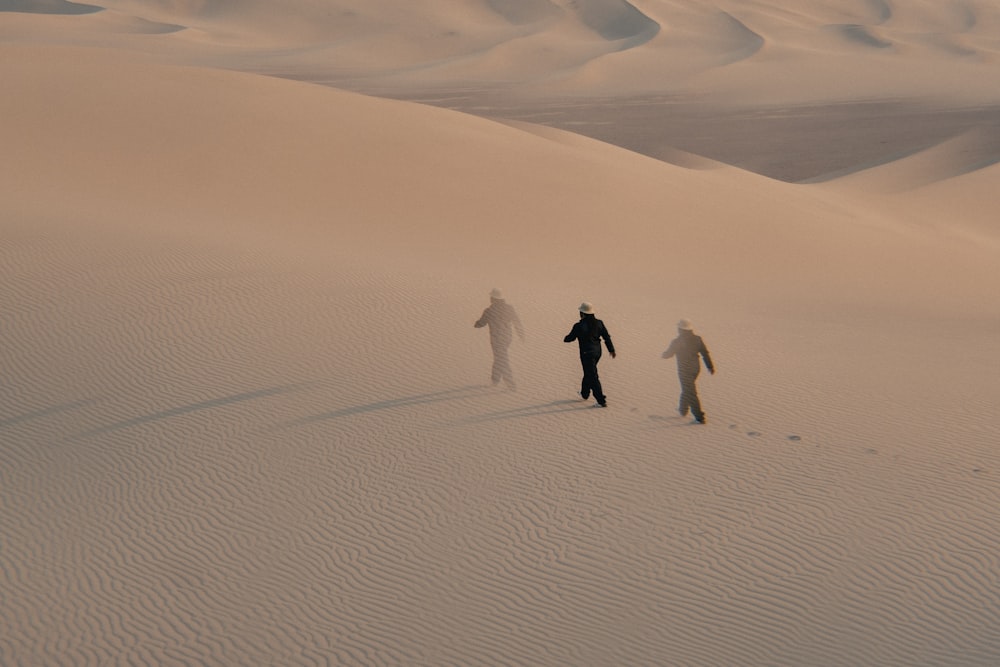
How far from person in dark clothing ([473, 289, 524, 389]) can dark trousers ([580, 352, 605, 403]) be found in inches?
29.0

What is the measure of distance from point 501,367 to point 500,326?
1.67ft

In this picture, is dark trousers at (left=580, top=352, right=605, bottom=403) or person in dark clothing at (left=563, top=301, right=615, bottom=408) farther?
dark trousers at (left=580, top=352, right=605, bottom=403)

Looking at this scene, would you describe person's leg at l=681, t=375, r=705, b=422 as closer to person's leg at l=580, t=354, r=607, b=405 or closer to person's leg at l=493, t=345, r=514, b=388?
person's leg at l=580, t=354, r=607, b=405

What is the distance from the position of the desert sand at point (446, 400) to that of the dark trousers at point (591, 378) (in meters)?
0.20

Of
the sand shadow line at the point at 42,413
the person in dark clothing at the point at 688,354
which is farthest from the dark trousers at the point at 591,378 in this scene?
the sand shadow line at the point at 42,413

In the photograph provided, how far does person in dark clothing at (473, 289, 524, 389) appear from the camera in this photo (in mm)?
11461

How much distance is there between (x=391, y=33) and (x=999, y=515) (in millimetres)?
87618

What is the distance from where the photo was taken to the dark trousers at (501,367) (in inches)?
462

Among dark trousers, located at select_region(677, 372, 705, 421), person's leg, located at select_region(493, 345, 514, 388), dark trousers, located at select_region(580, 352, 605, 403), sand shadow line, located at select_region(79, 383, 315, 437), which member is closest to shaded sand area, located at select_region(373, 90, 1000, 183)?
person's leg, located at select_region(493, 345, 514, 388)

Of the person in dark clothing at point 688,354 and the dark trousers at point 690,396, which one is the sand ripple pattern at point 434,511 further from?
the person in dark clothing at point 688,354

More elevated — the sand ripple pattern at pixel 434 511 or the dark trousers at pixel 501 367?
the dark trousers at pixel 501 367

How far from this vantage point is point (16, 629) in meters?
7.22

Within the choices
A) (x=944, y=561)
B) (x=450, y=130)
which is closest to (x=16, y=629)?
(x=944, y=561)

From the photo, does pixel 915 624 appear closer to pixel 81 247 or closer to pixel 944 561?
pixel 944 561
